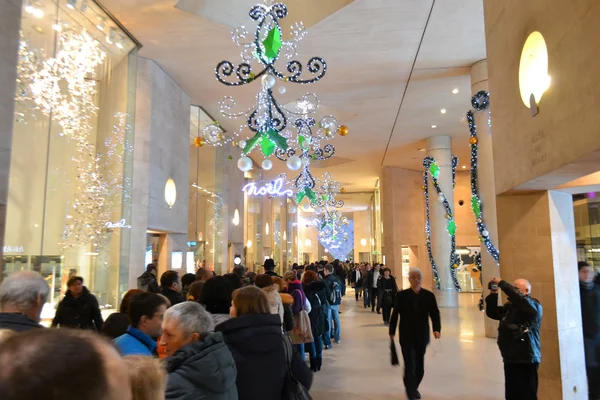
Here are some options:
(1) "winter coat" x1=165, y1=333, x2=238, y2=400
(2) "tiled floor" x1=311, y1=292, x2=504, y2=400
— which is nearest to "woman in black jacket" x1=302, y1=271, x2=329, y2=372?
(2) "tiled floor" x1=311, y1=292, x2=504, y2=400

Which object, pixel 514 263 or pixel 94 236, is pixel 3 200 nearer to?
pixel 94 236

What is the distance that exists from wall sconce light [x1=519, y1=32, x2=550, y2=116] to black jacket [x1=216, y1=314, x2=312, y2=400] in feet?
10.2

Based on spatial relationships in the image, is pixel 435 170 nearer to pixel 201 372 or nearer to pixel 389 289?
pixel 389 289

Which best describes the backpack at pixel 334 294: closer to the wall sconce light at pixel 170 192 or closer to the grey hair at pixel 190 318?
the wall sconce light at pixel 170 192

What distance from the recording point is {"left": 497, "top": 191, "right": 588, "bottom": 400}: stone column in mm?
4754

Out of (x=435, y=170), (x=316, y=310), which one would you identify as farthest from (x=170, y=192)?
(x=435, y=170)

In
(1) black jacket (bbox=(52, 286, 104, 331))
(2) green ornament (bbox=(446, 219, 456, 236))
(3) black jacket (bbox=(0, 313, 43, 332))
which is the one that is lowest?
(1) black jacket (bbox=(52, 286, 104, 331))

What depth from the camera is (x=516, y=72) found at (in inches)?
185

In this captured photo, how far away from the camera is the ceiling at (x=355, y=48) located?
8680mm

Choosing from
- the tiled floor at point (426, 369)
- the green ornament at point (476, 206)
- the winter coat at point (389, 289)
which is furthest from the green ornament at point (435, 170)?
the tiled floor at point (426, 369)

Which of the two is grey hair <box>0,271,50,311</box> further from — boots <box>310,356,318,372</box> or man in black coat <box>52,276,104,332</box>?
boots <box>310,356,318,372</box>

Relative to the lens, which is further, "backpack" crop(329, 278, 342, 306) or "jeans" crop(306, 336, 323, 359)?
"backpack" crop(329, 278, 342, 306)

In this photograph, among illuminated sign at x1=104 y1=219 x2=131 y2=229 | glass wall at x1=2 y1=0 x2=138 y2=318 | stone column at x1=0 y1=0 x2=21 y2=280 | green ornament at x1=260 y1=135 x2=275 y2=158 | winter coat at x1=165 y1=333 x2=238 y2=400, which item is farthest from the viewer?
illuminated sign at x1=104 y1=219 x2=131 y2=229

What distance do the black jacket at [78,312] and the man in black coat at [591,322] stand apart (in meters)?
5.18
